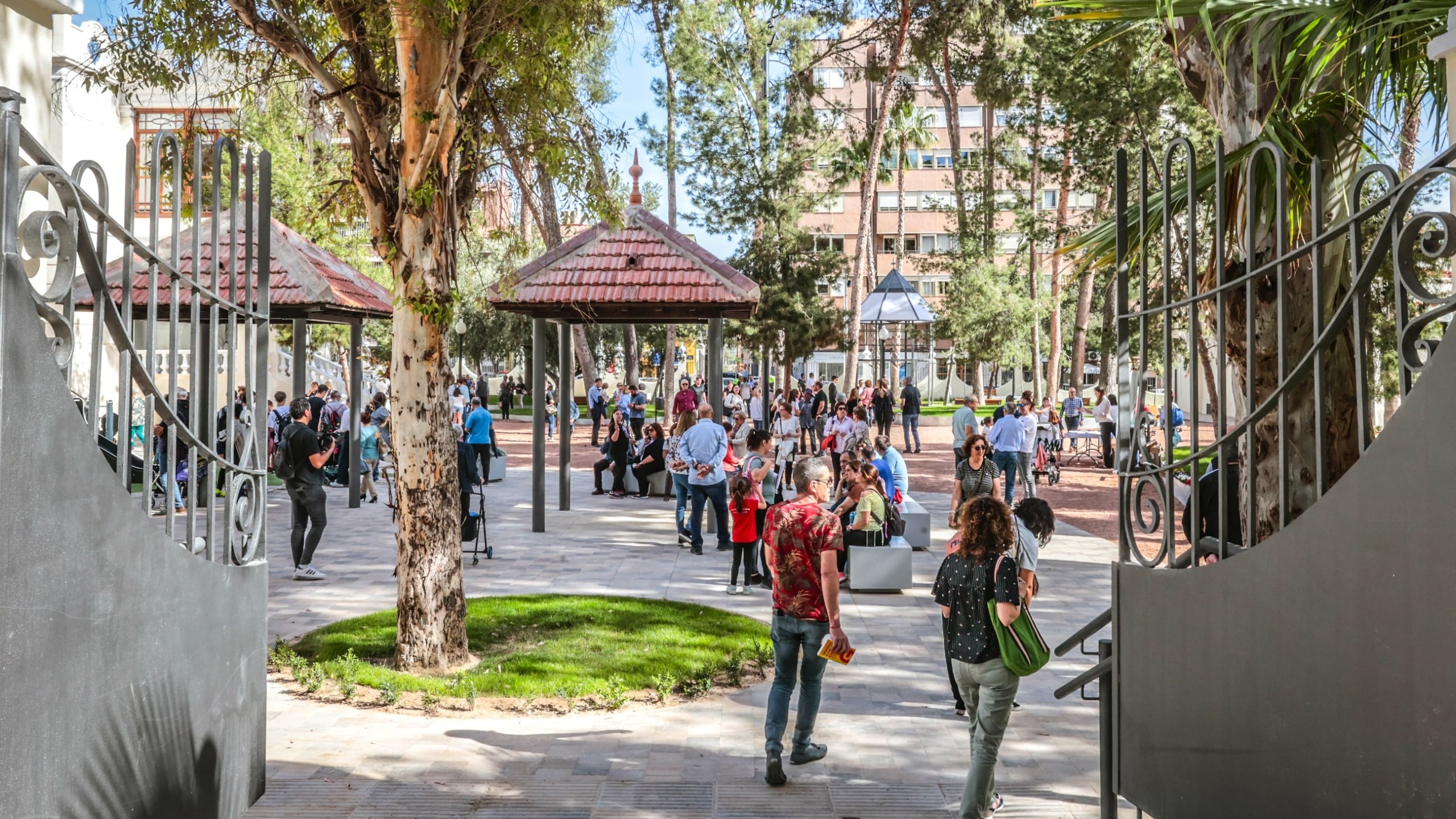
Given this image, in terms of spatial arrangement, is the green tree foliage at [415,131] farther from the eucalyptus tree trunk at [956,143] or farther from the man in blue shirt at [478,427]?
the eucalyptus tree trunk at [956,143]

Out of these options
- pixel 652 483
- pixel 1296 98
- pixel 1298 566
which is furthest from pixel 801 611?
pixel 652 483

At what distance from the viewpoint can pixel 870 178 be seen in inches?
1160

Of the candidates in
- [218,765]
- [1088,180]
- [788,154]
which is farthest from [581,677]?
[788,154]

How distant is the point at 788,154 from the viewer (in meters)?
35.5

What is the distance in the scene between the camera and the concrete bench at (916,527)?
45.6 feet

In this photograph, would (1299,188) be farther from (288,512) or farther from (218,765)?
(288,512)

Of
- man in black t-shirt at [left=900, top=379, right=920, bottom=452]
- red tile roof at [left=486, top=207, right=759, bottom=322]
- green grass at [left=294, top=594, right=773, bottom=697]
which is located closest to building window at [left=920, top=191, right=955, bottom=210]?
man in black t-shirt at [left=900, top=379, right=920, bottom=452]

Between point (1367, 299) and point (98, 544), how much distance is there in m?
3.59

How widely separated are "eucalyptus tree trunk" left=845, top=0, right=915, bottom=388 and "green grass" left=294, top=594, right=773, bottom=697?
17975mm

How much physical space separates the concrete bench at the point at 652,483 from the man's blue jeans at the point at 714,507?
5868 mm

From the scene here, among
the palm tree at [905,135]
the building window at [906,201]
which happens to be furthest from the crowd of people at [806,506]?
the building window at [906,201]

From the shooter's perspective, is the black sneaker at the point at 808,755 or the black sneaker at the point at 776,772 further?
the black sneaker at the point at 808,755

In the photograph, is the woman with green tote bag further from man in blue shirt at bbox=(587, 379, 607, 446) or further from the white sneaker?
man in blue shirt at bbox=(587, 379, 607, 446)

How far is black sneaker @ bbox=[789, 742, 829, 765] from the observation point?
6.21 metres
